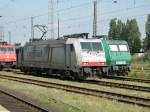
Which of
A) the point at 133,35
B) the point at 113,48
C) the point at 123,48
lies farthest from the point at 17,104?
the point at 133,35

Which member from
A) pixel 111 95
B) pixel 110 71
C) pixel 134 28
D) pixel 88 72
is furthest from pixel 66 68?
pixel 134 28

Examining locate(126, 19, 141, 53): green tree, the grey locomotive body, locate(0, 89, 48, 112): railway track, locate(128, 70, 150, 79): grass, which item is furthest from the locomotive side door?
locate(126, 19, 141, 53): green tree

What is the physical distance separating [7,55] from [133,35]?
299 feet

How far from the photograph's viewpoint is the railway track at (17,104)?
48.4 feet

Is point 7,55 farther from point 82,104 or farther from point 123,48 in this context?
point 82,104

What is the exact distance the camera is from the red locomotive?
46750 millimetres

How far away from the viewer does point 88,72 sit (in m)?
28.2

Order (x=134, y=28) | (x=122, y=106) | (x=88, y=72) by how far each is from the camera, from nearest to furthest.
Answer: (x=122, y=106) → (x=88, y=72) → (x=134, y=28)

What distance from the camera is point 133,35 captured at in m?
135

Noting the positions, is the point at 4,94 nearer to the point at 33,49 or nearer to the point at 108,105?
the point at 108,105

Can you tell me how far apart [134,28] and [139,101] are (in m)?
120

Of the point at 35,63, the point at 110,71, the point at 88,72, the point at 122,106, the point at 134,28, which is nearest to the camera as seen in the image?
the point at 122,106

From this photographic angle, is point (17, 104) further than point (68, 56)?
No

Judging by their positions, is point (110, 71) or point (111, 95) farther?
point (110, 71)
